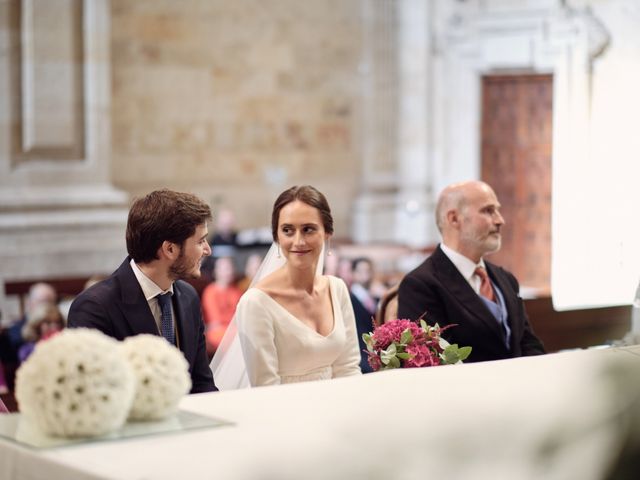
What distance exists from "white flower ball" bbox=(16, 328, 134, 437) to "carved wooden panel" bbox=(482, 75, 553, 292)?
13367 mm

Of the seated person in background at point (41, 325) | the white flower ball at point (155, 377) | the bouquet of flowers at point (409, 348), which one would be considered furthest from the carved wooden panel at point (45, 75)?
the white flower ball at point (155, 377)

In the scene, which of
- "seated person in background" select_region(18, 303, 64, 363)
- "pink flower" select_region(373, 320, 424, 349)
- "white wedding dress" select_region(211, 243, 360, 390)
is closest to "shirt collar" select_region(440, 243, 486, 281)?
"white wedding dress" select_region(211, 243, 360, 390)

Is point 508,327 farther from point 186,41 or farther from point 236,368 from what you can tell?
point 186,41

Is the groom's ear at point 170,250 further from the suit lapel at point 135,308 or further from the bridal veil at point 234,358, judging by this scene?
the bridal veil at point 234,358

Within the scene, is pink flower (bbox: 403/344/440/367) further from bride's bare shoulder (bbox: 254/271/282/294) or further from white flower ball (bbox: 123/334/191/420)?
white flower ball (bbox: 123/334/191/420)

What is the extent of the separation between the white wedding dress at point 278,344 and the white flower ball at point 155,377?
192cm

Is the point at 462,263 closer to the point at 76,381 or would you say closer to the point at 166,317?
the point at 166,317

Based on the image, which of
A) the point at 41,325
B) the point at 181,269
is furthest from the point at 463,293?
the point at 41,325

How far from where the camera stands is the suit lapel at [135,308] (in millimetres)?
3758

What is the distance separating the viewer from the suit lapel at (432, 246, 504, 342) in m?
4.70

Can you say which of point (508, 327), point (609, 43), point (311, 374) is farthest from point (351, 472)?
point (609, 43)

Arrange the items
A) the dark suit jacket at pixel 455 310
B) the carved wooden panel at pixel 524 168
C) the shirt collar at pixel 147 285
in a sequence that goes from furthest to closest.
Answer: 1. the carved wooden panel at pixel 524 168
2. the dark suit jacket at pixel 455 310
3. the shirt collar at pixel 147 285

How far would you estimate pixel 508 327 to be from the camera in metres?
4.85

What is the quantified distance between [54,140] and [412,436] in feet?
39.0
